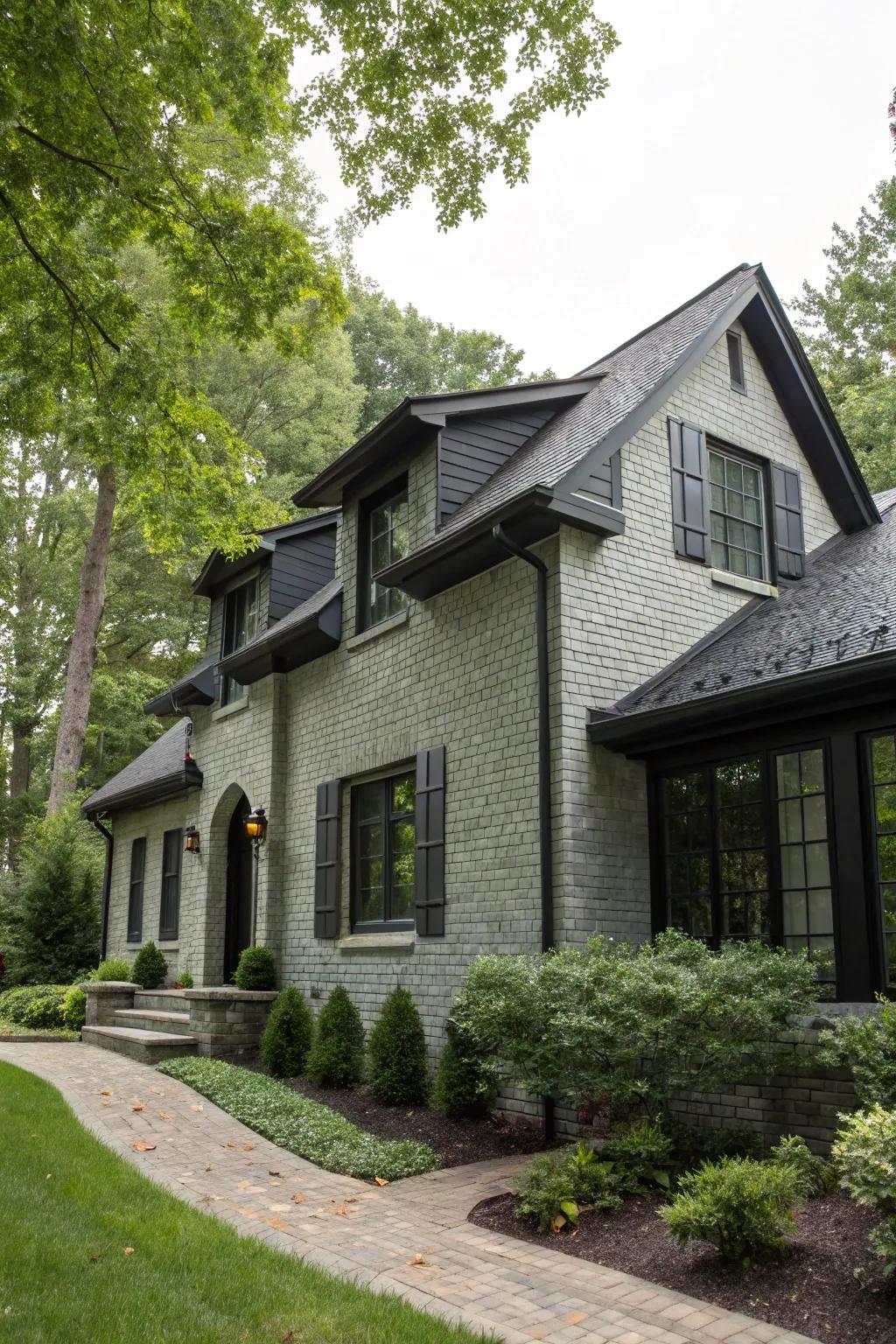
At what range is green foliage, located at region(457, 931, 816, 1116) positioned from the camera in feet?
21.1

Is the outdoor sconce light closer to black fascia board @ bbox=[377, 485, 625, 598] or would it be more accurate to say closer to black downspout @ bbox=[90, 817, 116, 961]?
black fascia board @ bbox=[377, 485, 625, 598]

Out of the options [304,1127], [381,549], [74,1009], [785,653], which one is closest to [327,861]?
[381,549]

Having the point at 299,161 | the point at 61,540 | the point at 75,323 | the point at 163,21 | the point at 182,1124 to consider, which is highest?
the point at 299,161

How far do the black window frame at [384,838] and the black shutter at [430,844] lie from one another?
0.25 m

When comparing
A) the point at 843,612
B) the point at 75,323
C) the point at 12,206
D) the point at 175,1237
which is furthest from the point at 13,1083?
the point at 843,612

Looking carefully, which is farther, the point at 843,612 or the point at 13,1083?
the point at 13,1083

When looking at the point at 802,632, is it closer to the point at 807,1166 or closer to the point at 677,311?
the point at 807,1166

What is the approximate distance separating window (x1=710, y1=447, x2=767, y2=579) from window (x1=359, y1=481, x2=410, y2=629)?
319 centimetres

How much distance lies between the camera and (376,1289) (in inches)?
191

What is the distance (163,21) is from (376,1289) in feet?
26.7

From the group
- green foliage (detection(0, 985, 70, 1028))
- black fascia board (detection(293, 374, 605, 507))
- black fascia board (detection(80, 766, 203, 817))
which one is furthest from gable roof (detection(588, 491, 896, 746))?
green foliage (detection(0, 985, 70, 1028))

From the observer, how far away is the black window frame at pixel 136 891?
58.9 feet

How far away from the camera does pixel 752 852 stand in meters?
8.47

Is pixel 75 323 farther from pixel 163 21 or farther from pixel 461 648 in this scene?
pixel 461 648
